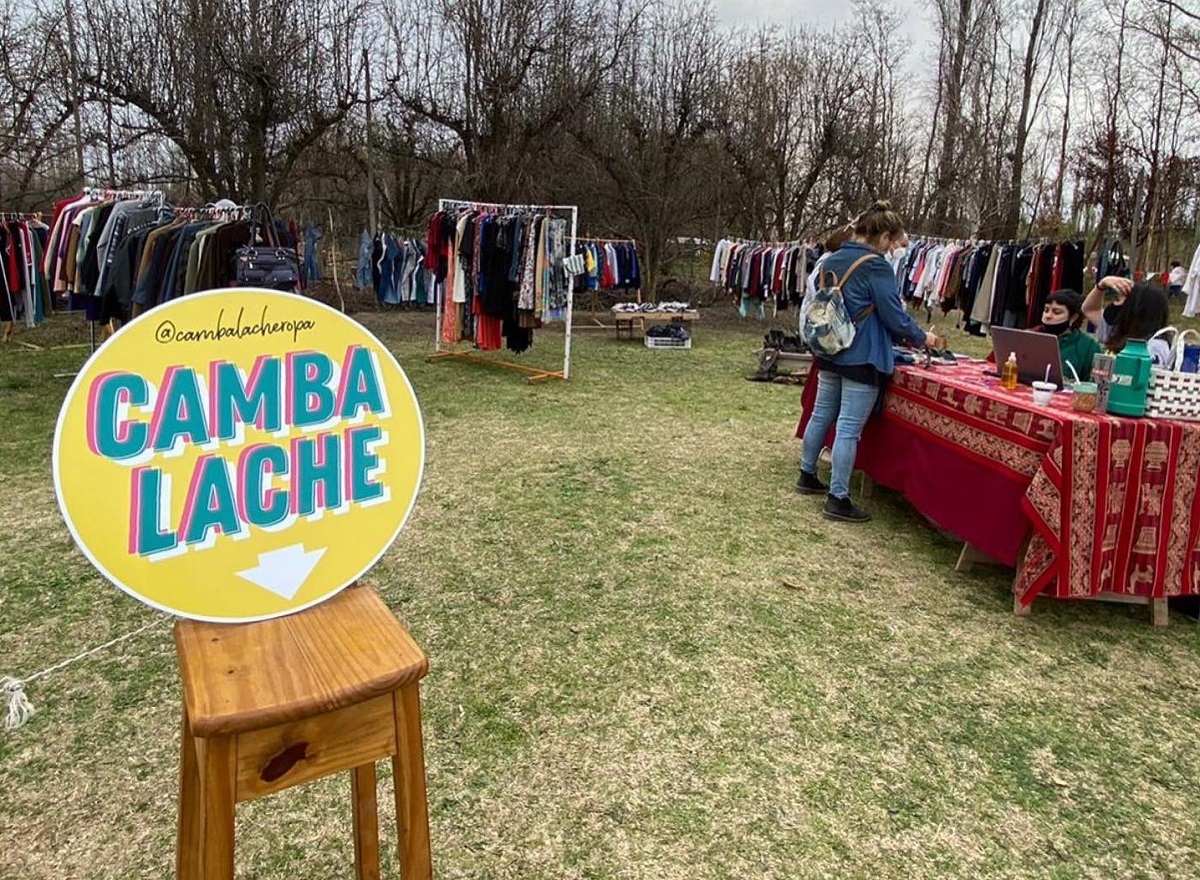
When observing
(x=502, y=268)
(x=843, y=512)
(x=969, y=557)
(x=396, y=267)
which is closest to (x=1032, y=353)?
(x=969, y=557)

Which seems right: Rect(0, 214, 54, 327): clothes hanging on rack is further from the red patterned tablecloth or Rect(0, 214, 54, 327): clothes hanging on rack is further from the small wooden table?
the red patterned tablecloth

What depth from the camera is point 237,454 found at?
1043 millimetres

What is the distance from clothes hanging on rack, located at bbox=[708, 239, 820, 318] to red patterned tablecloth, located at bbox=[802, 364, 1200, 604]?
20.9 feet

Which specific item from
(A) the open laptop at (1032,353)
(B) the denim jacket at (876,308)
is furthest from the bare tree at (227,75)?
(A) the open laptop at (1032,353)

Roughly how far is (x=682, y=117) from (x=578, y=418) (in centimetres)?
784

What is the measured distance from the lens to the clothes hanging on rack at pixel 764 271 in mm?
9109

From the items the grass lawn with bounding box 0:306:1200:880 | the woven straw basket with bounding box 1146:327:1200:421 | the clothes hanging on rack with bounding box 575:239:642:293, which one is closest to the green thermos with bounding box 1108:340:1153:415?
the woven straw basket with bounding box 1146:327:1200:421

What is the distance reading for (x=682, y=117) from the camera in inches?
464

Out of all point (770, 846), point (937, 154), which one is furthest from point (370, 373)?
point (937, 154)

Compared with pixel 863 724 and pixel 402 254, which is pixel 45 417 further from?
pixel 863 724

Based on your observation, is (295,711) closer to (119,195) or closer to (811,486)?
(811,486)

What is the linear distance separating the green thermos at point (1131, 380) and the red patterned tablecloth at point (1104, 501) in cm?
6

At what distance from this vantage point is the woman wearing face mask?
343cm

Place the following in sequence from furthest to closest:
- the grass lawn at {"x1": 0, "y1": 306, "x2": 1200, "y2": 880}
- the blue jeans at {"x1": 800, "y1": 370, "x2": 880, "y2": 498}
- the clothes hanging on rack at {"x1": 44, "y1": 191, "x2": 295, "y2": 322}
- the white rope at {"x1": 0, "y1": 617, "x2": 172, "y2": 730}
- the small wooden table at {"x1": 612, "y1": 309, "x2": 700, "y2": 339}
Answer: the small wooden table at {"x1": 612, "y1": 309, "x2": 700, "y2": 339}
the clothes hanging on rack at {"x1": 44, "y1": 191, "x2": 295, "y2": 322}
the blue jeans at {"x1": 800, "y1": 370, "x2": 880, "y2": 498}
the grass lawn at {"x1": 0, "y1": 306, "x2": 1200, "y2": 880}
the white rope at {"x1": 0, "y1": 617, "x2": 172, "y2": 730}
